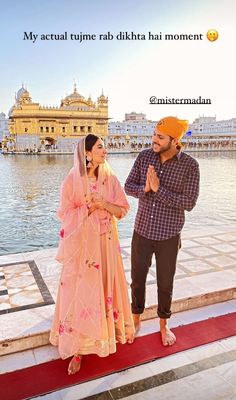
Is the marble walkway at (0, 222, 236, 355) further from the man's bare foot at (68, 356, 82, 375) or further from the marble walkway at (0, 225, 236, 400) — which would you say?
the man's bare foot at (68, 356, 82, 375)

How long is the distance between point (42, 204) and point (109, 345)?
6.32m

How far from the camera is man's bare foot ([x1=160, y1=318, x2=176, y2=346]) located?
2.02m

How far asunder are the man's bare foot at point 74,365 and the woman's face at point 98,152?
1023 millimetres

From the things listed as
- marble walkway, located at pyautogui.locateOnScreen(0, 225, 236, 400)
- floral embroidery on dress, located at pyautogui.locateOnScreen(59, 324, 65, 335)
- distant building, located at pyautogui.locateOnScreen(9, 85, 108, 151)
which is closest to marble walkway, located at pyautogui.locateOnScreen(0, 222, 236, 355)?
marble walkway, located at pyautogui.locateOnScreen(0, 225, 236, 400)

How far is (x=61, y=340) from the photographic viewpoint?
1.83 metres

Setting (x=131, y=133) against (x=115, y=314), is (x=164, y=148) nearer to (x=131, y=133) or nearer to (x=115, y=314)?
(x=115, y=314)

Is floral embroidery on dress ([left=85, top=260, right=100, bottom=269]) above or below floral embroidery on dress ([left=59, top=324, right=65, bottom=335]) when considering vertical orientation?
above

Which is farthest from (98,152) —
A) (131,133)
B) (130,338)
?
(131,133)

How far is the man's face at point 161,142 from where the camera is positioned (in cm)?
188

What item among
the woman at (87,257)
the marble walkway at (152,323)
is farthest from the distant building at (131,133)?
the woman at (87,257)

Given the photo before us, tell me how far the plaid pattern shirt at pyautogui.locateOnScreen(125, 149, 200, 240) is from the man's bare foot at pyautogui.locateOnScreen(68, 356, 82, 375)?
74 cm

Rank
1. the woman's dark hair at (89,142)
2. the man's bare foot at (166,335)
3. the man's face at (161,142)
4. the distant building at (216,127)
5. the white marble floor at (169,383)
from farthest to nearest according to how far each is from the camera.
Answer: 1. the distant building at (216,127)
2. the man's bare foot at (166,335)
3. the man's face at (161,142)
4. the woman's dark hair at (89,142)
5. the white marble floor at (169,383)

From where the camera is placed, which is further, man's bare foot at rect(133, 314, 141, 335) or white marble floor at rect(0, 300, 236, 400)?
man's bare foot at rect(133, 314, 141, 335)

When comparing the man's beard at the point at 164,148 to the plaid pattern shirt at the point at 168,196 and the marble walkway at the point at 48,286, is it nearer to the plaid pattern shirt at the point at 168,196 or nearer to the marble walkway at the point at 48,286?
the plaid pattern shirt at the point at 168,196
